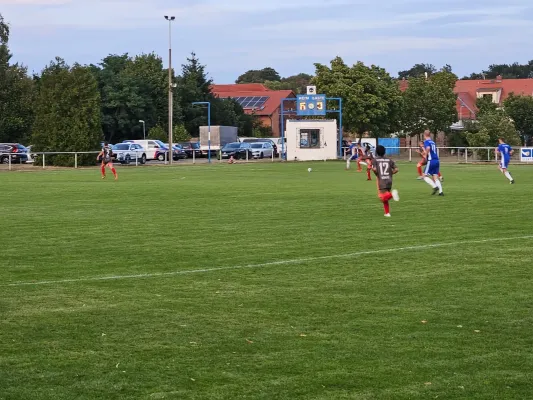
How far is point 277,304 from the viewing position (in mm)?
10516

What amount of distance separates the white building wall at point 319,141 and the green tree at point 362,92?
12.3 meters

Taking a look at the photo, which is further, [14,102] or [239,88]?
[239,88]

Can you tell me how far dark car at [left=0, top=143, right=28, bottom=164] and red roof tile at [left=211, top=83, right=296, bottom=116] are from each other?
45.2 metres

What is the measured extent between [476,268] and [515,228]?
5.33m

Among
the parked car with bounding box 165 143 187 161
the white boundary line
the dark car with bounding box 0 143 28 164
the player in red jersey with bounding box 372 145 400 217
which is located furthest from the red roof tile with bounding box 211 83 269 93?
the white boundary line

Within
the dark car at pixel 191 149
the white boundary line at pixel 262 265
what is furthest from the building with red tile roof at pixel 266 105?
the white boundary line at pixel 262 265

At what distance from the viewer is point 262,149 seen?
71500 mm

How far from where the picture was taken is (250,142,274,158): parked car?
70.8 m

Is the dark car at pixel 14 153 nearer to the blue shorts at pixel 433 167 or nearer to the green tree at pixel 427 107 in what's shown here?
the green tree at pixel 427 107

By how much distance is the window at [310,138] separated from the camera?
216ft

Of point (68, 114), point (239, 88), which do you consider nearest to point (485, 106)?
point (68, 114)

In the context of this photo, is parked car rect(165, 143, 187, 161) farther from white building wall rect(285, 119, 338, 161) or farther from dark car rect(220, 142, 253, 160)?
white building wall rect(285, 119, 338, 161)

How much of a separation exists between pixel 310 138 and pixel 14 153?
20901 mm

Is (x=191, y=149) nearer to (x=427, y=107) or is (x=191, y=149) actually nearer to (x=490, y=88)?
(x=427, y=107)
